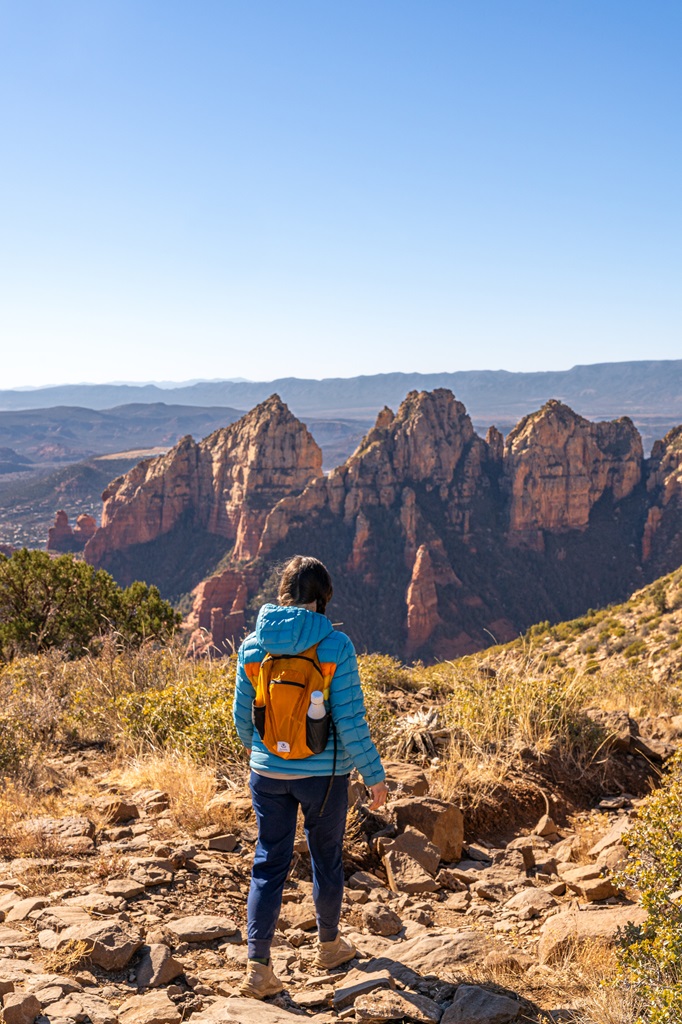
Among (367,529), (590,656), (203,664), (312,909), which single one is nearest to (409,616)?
(367,529)

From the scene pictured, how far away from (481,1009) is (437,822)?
6.82ft

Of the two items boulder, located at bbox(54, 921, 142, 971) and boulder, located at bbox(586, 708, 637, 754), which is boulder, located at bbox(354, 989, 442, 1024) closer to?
boulder, located at bbox(54, 921, 142, 971)

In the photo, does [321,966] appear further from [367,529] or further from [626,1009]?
[367,529]

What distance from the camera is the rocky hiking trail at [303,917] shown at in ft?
11.0

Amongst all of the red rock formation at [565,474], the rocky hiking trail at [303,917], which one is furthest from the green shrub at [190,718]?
the red rock formation at [565,474]

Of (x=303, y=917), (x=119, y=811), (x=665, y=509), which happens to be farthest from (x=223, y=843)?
(x=665, y=509)

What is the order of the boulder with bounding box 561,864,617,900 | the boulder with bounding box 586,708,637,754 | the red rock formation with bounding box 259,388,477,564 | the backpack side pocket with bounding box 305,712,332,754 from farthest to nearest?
1. the red rock formation with bounding box 259,388,477,564
2. the boulder with bounding box 586,708,637,754
3. the boulder with bounding box 561,864,617,900
4. the backpack side pocket with bounding box 305,712,332,754

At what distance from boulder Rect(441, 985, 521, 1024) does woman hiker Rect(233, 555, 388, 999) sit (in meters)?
0.79

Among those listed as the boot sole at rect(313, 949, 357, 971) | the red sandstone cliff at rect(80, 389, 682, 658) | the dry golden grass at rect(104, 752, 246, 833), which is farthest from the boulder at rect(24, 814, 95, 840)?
the red sandstone cliff at rect(80, 389, 682, 658)

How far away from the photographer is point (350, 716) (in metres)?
3.75

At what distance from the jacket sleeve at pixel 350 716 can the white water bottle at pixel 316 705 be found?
89mm

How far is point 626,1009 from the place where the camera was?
10.2 feet

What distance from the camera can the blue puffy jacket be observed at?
369 cm

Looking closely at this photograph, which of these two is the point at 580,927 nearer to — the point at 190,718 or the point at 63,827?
the point at 63,827
